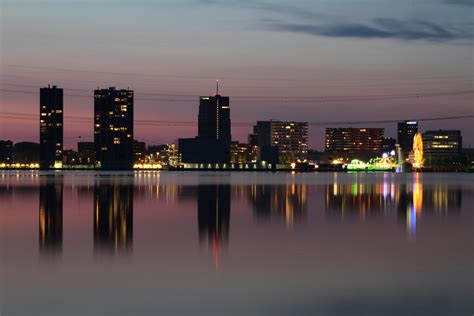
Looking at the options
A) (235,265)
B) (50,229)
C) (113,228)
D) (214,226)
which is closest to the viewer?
(235,265)

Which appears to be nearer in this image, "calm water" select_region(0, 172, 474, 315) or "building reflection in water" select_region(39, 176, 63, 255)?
"calm water" select_region(0, 172, 474, 315)

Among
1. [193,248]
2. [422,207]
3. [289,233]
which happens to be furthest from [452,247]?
[422,207]

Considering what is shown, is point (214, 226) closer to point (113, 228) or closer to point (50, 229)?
point (113, 228)

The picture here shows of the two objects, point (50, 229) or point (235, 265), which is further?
point (50, 229)

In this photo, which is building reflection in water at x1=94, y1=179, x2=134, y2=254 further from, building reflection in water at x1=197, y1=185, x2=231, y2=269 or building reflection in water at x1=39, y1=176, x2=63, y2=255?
building reflection in water at x1=197, y1=185, x2=231, y2=269

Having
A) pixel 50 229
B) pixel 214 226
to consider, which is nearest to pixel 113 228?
pixel 50 229

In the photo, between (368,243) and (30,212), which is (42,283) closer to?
(368,243)

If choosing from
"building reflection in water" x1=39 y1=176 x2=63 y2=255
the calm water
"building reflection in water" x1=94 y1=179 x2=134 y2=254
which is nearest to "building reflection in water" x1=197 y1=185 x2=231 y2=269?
the calm water

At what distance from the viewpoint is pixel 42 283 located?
1858cm

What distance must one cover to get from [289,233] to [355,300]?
49.1 feet

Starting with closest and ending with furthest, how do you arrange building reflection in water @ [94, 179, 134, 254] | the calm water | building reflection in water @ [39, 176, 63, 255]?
the calm water
building reflection in water @ [39, 176, 63, 255]
building reflection in water @ [94, 179, 134, 254]

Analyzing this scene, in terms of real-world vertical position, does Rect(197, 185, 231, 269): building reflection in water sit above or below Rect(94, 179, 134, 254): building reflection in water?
below

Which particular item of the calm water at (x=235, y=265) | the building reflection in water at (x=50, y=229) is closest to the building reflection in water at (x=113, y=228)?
the calm water at (x=235, y=265)

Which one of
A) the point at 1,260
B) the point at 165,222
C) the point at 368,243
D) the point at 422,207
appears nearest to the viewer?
the point at 1,260
